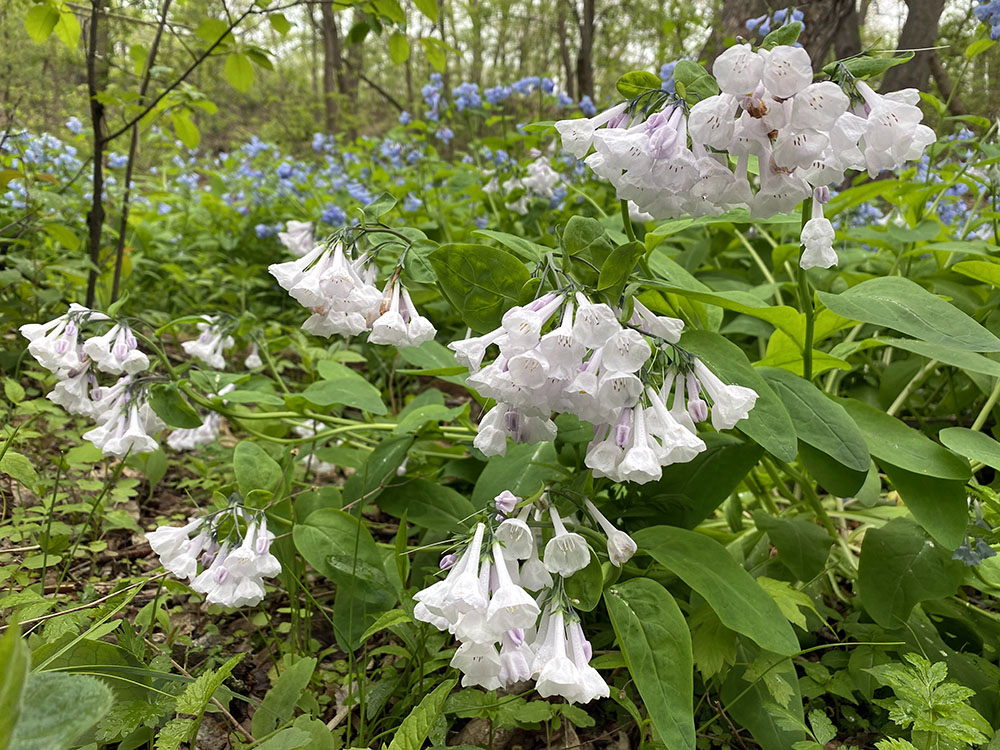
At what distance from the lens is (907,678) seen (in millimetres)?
1086

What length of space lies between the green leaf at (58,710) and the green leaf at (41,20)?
2230mm

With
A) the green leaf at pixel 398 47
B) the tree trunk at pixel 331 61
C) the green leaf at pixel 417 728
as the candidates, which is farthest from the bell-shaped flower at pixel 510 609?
the tree trunk at pixel 331 61

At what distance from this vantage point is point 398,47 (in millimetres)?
2564

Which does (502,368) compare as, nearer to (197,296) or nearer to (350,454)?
(350,454)

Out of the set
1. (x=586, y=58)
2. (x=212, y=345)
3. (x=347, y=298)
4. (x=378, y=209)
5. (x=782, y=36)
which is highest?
(x=586, y=58)

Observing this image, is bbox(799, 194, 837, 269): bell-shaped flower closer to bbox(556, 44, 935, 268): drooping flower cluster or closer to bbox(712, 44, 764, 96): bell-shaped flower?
bbox(556, 44, 935, 268): drooping flower cluster

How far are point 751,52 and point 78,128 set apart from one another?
520 centimetres

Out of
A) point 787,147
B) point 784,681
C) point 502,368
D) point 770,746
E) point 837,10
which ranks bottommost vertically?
point 770,746

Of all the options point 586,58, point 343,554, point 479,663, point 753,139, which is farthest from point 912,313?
point 586,58

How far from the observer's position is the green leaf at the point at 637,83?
1157 millimetres

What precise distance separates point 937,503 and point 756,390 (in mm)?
485

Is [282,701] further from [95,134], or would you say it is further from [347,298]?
[95,134]

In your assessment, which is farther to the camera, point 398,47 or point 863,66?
point 398,47

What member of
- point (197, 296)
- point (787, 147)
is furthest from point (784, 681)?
point (197, 296)
